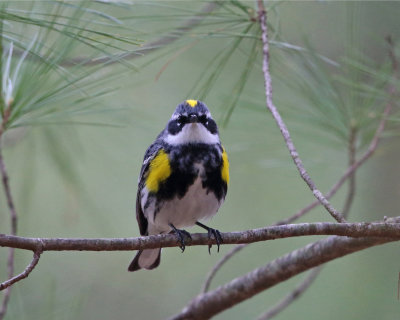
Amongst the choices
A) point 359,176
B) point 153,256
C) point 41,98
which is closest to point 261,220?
point 359,176

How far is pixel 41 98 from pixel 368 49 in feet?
9.85

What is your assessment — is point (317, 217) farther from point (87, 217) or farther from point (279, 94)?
point (87, 217)

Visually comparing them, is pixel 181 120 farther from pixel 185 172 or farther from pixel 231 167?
pixel 231 167

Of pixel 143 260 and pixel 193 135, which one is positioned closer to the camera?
pixel 193 135

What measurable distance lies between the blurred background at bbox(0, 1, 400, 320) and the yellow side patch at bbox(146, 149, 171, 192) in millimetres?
435

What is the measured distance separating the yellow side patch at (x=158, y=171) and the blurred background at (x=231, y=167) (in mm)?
435

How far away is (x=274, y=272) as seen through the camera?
274 cm

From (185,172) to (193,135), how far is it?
19 centimetres

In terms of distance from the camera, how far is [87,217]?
5.45 meters

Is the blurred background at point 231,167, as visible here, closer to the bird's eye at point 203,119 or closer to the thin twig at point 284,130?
the bird's eye at point 203,119

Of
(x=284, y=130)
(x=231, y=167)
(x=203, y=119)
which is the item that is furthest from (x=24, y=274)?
(x=231, y=167)

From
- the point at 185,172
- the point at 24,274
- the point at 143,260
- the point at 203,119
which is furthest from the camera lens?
the point at 143,260

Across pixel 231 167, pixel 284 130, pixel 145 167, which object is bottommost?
pixel 284 130

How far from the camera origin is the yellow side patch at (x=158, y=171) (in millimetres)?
2973
